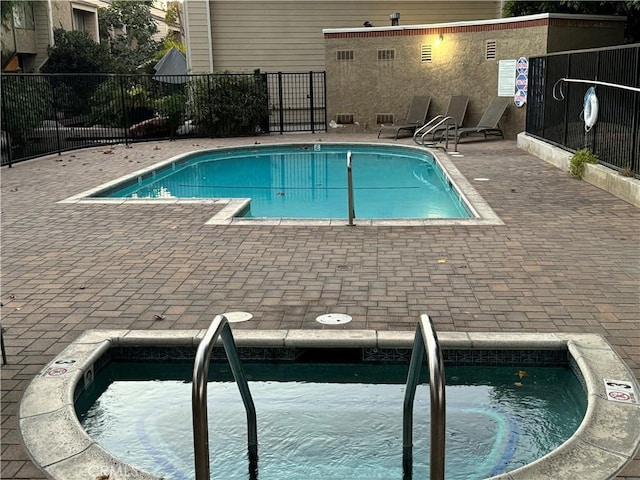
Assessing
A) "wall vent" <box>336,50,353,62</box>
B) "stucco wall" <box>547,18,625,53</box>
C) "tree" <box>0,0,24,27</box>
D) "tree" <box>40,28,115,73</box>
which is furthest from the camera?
"tree" <box>40,28,115,73</box>

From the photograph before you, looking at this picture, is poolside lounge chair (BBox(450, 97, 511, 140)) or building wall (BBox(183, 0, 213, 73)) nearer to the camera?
poolside lounge chair (BBox(450, 97, 511, 140))

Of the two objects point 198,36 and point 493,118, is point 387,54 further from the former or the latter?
point 198,36

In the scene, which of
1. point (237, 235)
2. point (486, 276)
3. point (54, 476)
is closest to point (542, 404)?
point (486, 276)

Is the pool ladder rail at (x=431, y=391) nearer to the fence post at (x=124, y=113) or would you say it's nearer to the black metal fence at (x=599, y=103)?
the black metal fence at (x=599, y=103)

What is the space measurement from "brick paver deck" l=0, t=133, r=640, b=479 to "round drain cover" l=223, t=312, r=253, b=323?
99 millimetres

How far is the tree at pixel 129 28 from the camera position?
38.4 m

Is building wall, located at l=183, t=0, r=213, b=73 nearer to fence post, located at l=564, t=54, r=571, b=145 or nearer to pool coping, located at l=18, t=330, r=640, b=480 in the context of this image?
fence post, located at l=564, t=54, r=571, b=145

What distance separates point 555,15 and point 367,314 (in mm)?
12726

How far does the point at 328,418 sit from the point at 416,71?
50.9 ft

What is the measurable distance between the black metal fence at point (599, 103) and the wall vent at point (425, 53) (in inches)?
172

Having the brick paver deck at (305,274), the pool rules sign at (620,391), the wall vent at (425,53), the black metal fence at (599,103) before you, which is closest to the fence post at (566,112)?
the black metal fence at (599,103)

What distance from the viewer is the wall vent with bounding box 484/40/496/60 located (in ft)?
54.3

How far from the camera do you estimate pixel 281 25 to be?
20.6 meters

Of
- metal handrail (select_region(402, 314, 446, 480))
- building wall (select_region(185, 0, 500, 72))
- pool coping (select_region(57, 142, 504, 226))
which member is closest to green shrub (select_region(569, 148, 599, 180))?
pool coping (select_region(57, 142, 504, 226))
